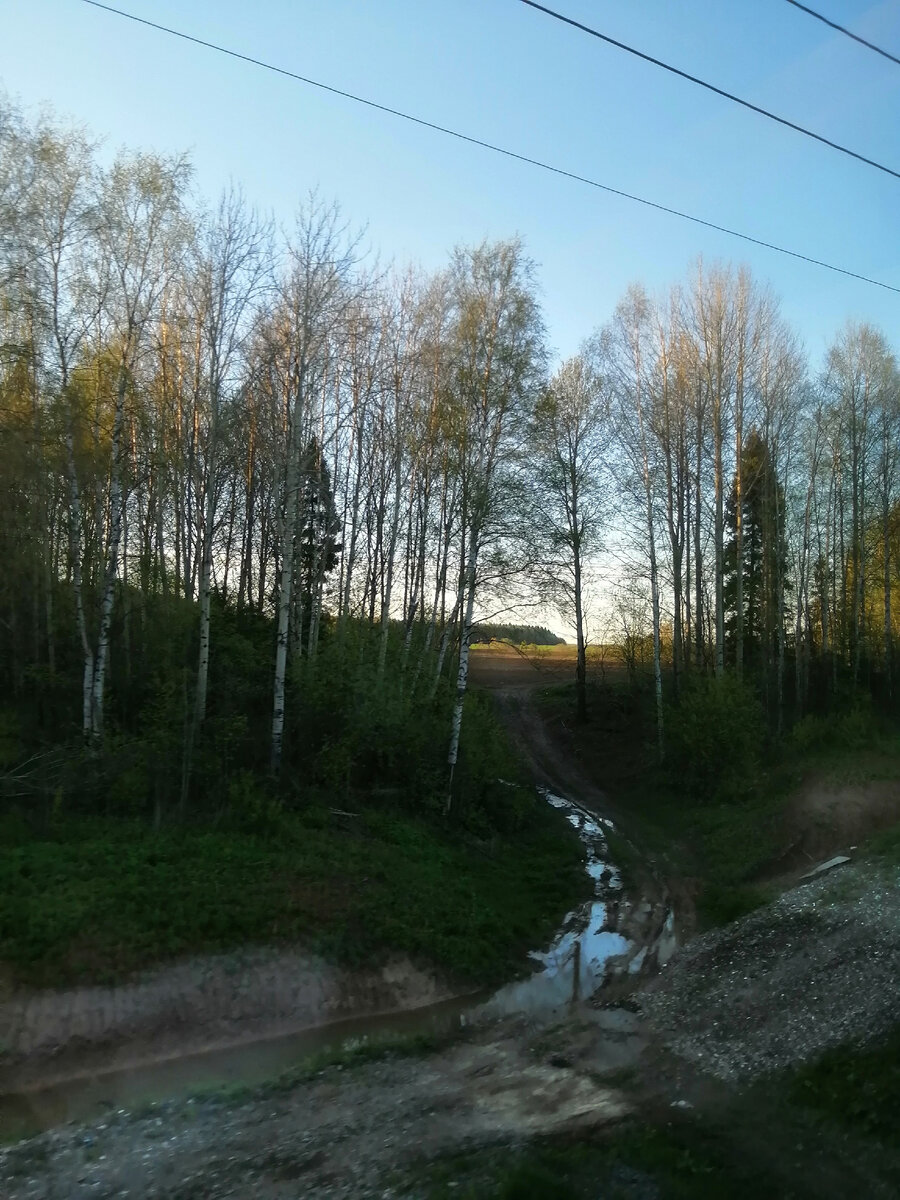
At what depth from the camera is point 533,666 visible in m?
37.7

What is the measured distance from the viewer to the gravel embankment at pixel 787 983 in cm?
950

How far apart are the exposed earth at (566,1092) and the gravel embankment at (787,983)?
31 mm

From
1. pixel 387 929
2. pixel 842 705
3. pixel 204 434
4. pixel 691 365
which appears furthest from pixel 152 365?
pixel 842 705

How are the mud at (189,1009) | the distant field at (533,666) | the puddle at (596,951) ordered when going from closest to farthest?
the mud at (189,1009), the puddle at (596,951), the distant field at (533,666)

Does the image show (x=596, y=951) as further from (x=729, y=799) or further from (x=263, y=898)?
(x=729, y=799)

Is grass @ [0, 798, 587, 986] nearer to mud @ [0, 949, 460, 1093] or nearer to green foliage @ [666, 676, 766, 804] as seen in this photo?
mud @ [0, 949, 460, 1093]

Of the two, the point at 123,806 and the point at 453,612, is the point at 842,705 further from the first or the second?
the point at 123,806

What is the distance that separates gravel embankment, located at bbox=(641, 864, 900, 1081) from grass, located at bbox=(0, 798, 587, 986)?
301cm

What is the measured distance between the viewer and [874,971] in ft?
34.9

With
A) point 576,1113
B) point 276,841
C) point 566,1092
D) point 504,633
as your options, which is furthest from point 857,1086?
point 504,633

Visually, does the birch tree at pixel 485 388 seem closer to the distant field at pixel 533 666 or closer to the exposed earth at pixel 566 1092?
the exposed earth at pixel 566 1092

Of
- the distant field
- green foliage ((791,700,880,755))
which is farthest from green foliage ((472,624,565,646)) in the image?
the distant field

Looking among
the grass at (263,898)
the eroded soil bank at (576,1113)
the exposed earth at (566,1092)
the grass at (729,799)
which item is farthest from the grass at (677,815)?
the eroded soil bank at (576,1113)

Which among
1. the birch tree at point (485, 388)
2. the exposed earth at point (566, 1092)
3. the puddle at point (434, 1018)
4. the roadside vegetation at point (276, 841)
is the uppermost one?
the birch tree at point (485, 388)
